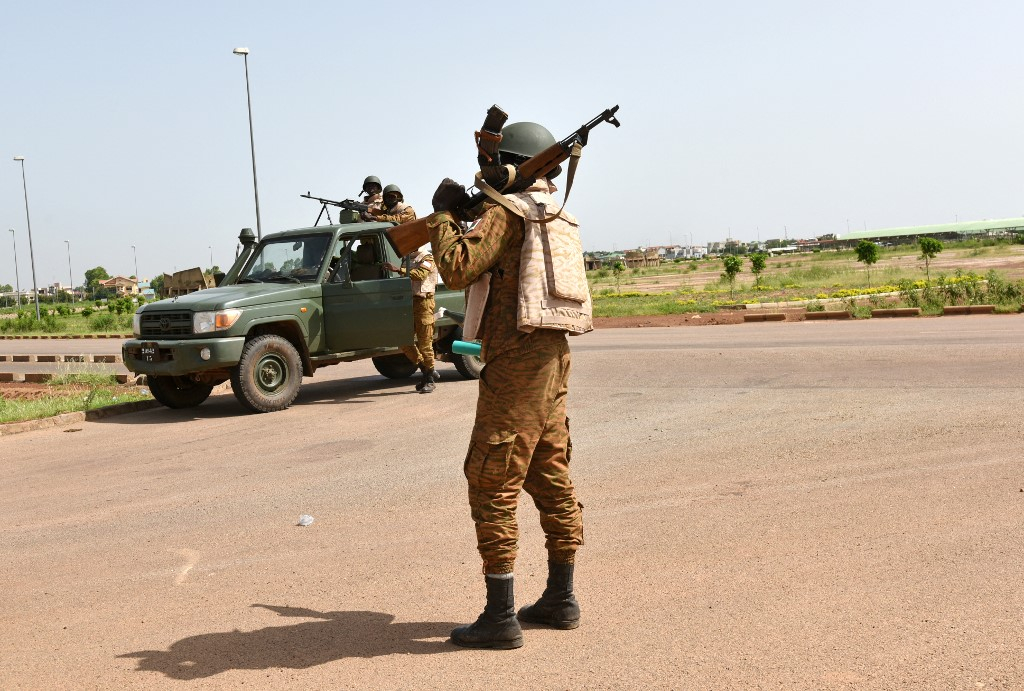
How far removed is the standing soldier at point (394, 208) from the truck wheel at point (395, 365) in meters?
1.93

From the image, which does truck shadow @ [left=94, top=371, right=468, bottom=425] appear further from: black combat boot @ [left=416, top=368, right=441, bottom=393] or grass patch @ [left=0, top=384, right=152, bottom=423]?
grass patch @ [left=0, top=384, right=152, bottom=423]

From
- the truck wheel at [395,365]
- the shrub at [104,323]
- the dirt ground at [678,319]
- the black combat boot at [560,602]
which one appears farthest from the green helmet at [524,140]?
the shrub at [104,323]

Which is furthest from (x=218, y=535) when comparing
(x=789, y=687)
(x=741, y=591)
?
(x=789, y=687)

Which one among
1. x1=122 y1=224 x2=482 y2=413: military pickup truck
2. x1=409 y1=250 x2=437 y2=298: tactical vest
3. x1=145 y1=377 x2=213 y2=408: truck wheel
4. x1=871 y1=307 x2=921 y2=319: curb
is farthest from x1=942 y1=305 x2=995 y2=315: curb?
x1=145 y1=377 x2=213 y2=408: truck wheel

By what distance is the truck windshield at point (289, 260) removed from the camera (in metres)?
11.4

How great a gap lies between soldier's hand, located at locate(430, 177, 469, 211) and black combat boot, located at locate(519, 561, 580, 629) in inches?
58.1

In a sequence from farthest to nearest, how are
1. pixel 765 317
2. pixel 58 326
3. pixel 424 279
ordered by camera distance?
pixel 58 326
pixel 765 317
pixel 424 279

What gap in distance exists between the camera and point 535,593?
14.9ft

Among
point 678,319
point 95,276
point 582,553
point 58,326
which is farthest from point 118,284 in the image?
point 582,553

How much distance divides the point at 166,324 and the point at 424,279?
2737 mm

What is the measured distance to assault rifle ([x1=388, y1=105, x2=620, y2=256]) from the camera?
4031 millimetres

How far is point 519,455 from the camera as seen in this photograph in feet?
12.9

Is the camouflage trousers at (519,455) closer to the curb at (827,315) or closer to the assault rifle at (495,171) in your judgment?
the assault rifle at (495,171)

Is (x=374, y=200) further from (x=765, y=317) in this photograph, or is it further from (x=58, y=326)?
(x=58, y=326)
